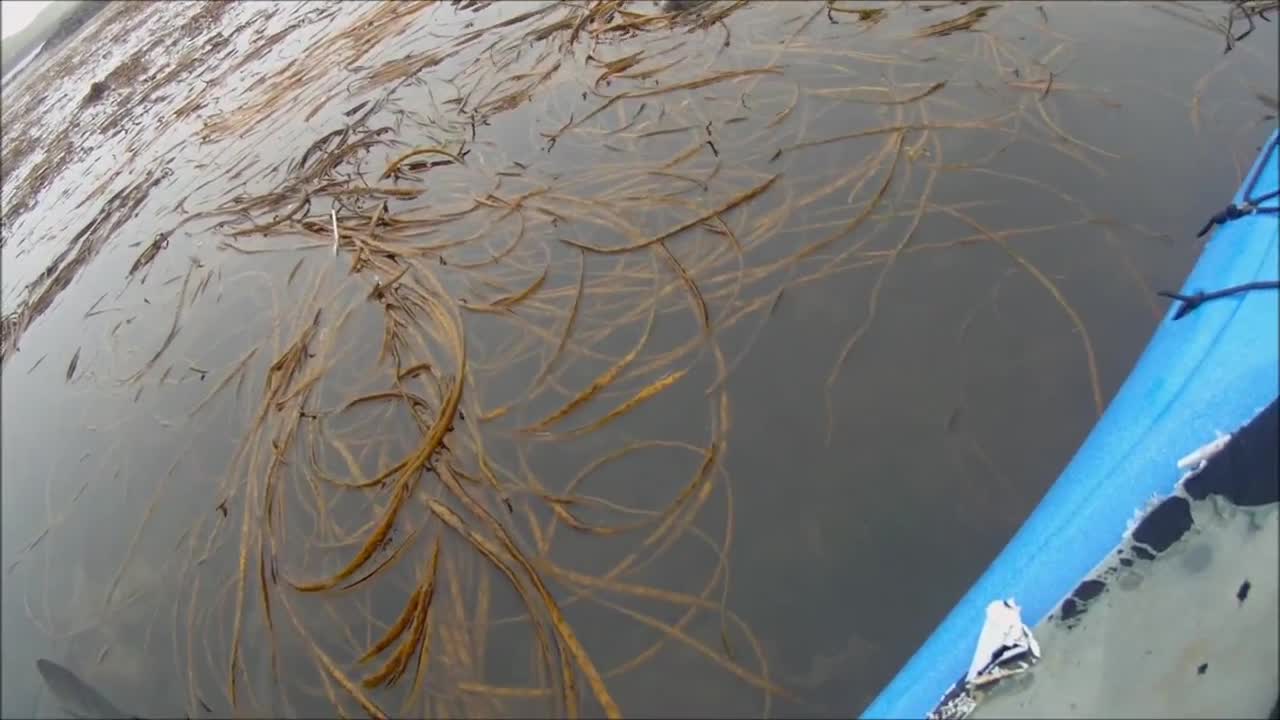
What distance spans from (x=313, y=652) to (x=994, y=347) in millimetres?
Result: 3101

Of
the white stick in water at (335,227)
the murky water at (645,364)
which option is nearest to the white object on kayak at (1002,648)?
the murky water at (645,364)

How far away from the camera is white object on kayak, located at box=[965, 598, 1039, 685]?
1909 mm

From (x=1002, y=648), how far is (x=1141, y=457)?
0.69m

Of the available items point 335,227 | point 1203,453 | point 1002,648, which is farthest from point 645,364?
point 335,227

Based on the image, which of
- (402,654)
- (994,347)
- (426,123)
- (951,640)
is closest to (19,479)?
(402,654)

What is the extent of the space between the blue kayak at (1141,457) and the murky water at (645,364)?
0.95 feet

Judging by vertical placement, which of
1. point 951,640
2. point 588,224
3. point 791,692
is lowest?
point 791,692

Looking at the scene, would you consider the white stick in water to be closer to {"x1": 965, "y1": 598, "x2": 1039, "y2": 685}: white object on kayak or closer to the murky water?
the murky water

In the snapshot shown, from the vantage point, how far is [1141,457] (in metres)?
2.02

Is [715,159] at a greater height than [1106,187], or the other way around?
[715,159]

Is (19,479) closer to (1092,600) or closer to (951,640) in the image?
(951,640)

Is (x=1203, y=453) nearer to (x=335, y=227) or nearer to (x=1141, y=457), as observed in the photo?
(x=1141, y=457)

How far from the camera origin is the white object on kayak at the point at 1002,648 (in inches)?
75.2

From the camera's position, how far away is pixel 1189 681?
1.85m
